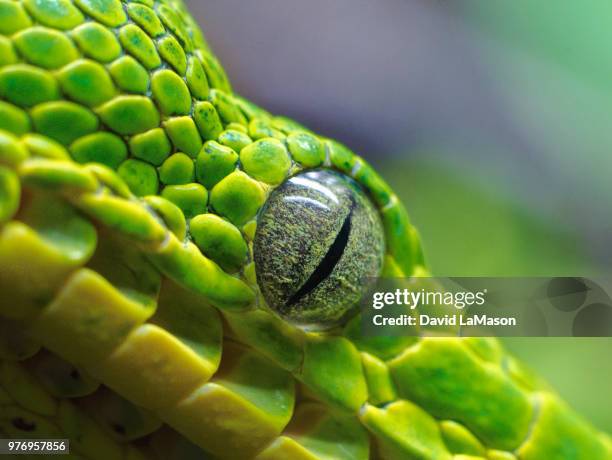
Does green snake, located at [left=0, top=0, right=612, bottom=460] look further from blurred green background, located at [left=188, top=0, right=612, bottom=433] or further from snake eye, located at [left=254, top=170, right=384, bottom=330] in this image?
blurred green background, located at [left=188, top=0, right=612, bottom=433]

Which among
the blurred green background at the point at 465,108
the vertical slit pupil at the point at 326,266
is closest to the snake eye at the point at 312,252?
the vertical slit pupil at the point at 326,266

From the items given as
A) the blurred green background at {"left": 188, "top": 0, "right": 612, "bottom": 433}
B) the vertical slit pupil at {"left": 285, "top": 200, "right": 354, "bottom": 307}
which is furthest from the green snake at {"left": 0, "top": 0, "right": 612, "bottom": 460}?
the blurred green background at {"left": 188, "top": 0, "right": 612, "bottom": 433}

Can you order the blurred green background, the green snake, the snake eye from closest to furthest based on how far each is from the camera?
the green snake, the snake eye, the blurred green background

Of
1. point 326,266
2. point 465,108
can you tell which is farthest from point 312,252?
point 465,108

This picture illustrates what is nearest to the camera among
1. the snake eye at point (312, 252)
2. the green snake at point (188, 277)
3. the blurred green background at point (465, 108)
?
the green snake at point (188, 277)

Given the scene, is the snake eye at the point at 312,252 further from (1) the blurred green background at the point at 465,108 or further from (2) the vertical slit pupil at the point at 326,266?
(1) the blurred green background at the point at 465,108

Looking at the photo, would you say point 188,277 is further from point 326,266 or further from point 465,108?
point 465,108

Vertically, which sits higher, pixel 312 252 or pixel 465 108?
pixel 312 252
